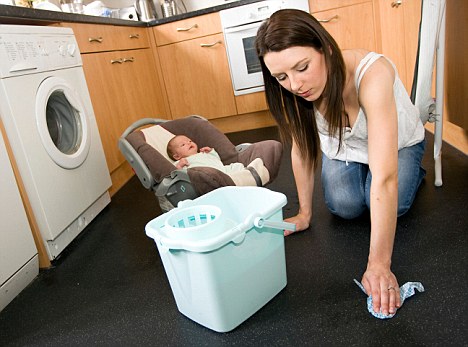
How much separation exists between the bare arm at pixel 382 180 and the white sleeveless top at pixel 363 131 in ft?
0.29

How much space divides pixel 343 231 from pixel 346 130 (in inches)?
14.3

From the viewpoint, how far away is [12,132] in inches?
56.3

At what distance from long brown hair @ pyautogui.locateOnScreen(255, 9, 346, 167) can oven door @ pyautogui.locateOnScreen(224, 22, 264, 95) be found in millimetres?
1817

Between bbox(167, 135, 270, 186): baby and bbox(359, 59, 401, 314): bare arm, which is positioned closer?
bbox(359, 59, 401, 314): bare arm

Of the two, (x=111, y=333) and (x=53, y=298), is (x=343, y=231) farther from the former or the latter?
(x=53, y=298)

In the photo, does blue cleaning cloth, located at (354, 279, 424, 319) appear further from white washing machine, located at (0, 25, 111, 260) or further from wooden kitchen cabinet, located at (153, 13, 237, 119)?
wooden kitchen cabinet, located at (153, 13, 237, 119)

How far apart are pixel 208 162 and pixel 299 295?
2.70ft

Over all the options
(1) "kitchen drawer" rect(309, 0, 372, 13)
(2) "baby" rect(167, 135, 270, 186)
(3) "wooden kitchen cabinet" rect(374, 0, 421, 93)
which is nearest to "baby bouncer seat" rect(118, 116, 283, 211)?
(2) "baby" rect(167, 135, 270, 186)

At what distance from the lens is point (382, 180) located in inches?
39.3

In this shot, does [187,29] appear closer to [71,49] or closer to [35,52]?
[71,49]

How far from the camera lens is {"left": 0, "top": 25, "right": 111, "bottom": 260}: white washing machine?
4.76 ft

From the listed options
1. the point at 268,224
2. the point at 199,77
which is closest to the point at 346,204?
the point at 268,224

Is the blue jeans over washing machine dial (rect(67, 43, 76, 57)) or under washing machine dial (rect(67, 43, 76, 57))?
under

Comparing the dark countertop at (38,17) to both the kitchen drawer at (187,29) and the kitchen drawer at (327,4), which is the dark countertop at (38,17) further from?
the kitchen drawer at (327,4)
